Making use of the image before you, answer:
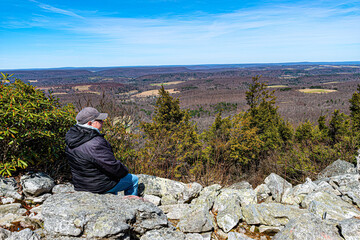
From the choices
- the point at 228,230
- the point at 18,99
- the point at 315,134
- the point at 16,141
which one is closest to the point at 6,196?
the point at 16,141

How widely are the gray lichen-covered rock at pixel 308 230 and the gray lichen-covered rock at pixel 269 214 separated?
0.53 metres

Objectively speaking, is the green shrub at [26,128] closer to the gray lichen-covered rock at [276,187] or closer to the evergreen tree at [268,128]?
the gray lichen-covered rock at [276,187]

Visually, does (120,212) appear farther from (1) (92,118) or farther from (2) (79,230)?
(1) (92,118)

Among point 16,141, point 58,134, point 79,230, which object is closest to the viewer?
point 79,230

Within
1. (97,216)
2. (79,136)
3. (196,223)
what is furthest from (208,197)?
(79,136)

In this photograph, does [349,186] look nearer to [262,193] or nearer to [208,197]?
[262,193]

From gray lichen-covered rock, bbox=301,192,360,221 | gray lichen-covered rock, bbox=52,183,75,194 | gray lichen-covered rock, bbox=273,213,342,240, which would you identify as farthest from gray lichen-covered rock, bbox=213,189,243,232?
gray lichen-covered rock, bbox=52,183,75,194

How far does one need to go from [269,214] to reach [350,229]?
1.27 metres

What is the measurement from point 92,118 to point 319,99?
421 feet

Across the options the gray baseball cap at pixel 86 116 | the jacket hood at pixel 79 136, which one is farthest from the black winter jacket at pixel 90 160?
the gray baseball cap at pixel 86 116

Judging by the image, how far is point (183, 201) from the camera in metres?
5.16

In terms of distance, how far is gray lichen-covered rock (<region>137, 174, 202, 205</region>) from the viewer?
16.5 feet

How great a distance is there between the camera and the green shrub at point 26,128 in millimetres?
4047

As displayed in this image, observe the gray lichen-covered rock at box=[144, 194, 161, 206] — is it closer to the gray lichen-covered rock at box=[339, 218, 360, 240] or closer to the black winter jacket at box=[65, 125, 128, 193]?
the black winter jacket at box=[65, 125, 128, 193]
